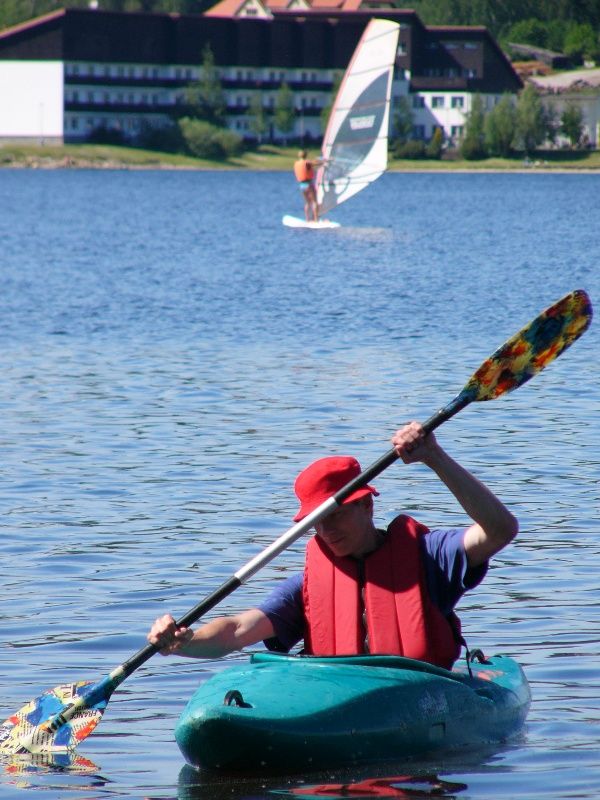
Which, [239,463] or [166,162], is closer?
[239,463]

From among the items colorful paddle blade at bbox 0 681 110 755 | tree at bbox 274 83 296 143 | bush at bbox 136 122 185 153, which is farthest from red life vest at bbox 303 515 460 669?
tree at bbox 274 83 296 143

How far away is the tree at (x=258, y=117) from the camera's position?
119500 millimetres

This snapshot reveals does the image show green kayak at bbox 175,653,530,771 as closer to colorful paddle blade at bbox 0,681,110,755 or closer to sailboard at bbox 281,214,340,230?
colorful paddle blade at bbox 0,681,110,755

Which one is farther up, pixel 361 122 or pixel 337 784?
pixel 337 784

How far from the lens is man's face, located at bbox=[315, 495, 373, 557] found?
623 cm

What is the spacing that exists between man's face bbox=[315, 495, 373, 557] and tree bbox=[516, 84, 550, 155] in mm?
→ 111952

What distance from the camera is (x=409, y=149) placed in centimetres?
11581

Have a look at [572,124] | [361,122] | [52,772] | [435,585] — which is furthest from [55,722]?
[572,124]

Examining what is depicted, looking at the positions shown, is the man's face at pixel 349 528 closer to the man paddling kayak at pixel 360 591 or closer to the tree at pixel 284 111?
the man paddling kayak at pixel 360 591

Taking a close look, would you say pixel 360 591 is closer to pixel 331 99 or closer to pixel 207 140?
pixel 207 140

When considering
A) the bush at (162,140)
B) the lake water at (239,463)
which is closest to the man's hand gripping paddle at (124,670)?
the lake water at (239,463)

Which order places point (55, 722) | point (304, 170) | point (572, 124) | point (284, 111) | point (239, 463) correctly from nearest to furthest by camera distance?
point (55, 722)
point (239, 463)
point (304, 170)
point (284, 111)
point (572, 124)

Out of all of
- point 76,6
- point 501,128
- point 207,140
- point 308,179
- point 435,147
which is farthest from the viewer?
point 76,6

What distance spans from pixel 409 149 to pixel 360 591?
11120 cm
